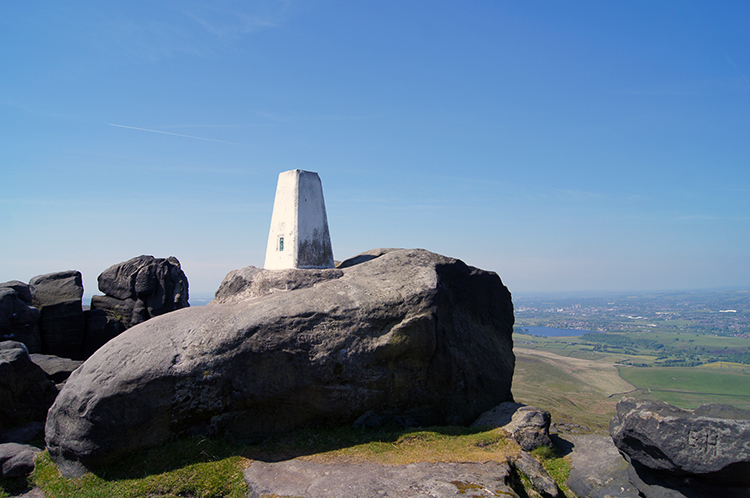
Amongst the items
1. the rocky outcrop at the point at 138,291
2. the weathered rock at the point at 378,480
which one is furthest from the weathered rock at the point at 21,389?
the rocky outcrop at the point at 138,291

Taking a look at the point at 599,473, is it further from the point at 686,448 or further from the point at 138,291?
the point at 138,291

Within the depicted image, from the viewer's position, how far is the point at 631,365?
305 feet

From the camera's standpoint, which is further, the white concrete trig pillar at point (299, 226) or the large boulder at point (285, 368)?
the white concrete trig pillar at point (299, 226)

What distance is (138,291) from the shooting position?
23.6 meters

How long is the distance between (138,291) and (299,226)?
13.0 metres

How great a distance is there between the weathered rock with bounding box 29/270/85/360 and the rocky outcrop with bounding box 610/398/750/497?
22.7 m

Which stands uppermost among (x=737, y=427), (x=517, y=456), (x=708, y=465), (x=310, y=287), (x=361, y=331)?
(x=310, y=287)

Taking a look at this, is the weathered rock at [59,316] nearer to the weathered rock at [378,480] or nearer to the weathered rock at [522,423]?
the weathered rock at [378,480]

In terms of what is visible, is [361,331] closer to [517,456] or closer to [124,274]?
[517,456]

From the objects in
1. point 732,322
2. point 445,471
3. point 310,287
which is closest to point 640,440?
point 445,471

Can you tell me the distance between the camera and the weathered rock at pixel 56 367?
14.2 metres

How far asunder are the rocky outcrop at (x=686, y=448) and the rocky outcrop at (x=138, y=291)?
22778 mm

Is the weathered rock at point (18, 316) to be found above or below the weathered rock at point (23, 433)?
above

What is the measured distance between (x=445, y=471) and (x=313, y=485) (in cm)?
306
